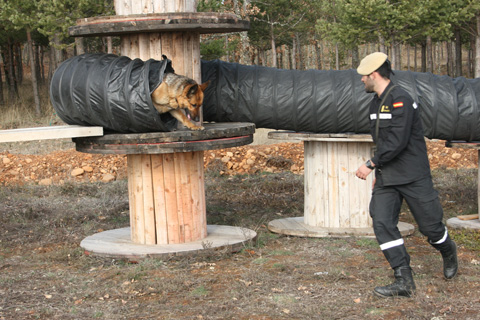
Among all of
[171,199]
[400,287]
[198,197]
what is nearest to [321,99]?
[198,197]

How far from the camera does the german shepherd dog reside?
595 cm

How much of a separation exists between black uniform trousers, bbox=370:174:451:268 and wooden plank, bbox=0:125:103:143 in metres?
2.92

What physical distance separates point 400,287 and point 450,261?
742 mm

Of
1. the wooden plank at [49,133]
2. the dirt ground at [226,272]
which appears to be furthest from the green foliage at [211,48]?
the wooden plank at [49,133]

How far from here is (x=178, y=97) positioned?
5.97 m

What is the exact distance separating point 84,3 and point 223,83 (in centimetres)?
1610

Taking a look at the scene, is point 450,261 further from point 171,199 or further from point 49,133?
point 49,133

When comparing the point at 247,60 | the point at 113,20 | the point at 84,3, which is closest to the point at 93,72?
the point at 113,20

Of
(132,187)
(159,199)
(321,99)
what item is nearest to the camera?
(159,199)

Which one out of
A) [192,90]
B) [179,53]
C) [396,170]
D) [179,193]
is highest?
[179,53]

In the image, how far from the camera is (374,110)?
5.18 m

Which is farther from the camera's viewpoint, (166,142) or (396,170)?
(166,142)

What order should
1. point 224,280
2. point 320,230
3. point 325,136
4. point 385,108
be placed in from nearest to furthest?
point 385,108 < point 224,280 < point 325,136 < point 320,230

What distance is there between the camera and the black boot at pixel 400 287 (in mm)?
4902
